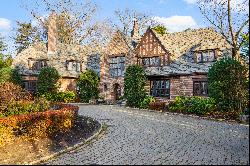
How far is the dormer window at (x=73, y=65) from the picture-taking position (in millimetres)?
42312

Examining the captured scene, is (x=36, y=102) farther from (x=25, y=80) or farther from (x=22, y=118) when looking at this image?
(x=25, y=80)

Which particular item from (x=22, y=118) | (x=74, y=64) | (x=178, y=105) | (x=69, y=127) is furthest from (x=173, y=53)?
(x=22, y=118)

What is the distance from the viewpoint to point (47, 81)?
122 feet

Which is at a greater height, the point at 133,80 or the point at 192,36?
the point at 192,36

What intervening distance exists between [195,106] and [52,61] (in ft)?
80.1

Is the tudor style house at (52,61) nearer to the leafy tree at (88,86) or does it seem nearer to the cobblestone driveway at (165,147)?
the leafy tree at (88,86)

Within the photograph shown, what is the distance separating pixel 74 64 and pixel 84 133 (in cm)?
2809

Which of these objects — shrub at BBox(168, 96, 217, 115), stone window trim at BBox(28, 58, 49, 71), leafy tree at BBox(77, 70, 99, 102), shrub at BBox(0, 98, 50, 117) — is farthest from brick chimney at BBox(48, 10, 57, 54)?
shrub at BBox(0, 98, 50, 117)

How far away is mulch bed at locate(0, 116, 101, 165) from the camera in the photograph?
39.1ft

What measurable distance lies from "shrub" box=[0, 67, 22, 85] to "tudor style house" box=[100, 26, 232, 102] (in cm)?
1072

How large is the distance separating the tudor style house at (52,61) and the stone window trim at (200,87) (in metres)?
17.2

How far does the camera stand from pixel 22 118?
14.4 metres

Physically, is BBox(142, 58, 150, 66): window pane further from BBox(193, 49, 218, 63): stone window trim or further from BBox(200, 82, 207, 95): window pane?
BBox(200, 82, 207, 95): window pane

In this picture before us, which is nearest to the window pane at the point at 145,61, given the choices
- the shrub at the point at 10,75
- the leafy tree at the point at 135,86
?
the leafy tree at the point at 135,86
